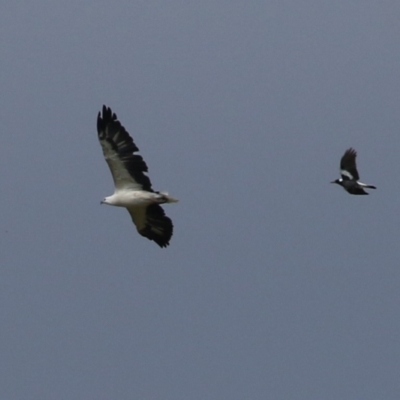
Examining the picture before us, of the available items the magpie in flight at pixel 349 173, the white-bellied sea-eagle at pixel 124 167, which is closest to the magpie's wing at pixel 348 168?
the magpie in flight at pixel 349 173

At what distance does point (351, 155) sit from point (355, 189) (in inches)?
60.6

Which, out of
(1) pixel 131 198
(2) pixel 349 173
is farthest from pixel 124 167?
(2) pixel 349 173

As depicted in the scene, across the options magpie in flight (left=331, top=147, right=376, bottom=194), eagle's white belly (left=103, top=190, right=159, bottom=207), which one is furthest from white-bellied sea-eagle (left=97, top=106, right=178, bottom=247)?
magpie in flight (left=331, top=147, right=376, bottom=194)

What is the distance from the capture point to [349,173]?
49656 mm

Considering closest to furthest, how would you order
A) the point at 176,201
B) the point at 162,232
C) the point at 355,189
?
the point at 176,201 → the point at 162,232 → the point at 355,189

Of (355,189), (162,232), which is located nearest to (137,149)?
(162,232)

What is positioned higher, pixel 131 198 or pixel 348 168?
pixel 348 168

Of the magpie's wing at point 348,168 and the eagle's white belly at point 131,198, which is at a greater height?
the magpie's wing at point 348,168

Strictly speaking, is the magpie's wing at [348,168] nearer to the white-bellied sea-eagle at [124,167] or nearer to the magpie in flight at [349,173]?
the magpie in flight at [349,173]

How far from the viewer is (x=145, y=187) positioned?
1576 inches

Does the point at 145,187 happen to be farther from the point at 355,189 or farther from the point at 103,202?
the point at 355,189

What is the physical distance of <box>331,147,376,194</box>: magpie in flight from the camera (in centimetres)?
4912

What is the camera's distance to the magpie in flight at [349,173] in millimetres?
49125

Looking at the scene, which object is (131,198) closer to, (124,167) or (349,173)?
(124,167)
